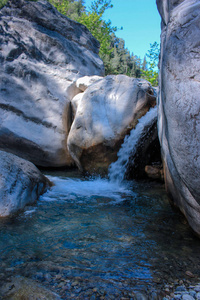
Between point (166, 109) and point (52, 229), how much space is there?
1941 millimetres

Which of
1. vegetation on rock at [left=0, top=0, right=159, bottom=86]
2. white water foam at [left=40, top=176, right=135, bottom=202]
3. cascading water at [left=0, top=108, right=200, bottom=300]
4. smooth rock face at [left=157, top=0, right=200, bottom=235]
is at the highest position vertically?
vegetation on rock at [left=0, top=0, right=159, bottom=86]

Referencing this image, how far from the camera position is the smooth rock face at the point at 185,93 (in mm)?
2547

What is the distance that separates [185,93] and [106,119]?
3.49m

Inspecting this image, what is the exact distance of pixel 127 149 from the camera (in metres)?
5.84

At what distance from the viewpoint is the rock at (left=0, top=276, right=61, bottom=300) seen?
1.86 meters

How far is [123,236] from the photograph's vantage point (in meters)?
3.00

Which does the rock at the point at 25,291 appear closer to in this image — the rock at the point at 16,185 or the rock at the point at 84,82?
the rock at the point at 16,185

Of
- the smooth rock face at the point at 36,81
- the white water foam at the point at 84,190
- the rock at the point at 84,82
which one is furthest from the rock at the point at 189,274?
the rock at the point at 84,82

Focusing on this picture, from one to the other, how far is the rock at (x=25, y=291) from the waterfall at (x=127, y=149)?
12.8 ft

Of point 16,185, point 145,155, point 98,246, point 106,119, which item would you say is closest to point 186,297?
point 98,246

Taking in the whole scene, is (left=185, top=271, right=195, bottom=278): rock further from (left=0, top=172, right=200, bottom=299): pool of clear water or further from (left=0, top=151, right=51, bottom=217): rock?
(left=0, top=151, right=51, bottom=217): rock

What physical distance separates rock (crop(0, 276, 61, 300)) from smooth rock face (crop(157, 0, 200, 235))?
164cm

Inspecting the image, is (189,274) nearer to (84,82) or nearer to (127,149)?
(127,149)

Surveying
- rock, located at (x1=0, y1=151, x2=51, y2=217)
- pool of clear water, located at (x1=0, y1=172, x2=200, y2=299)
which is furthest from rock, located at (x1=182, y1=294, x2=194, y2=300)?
rock, located at (x1=0, y1=151, x2=51, y2=217)
